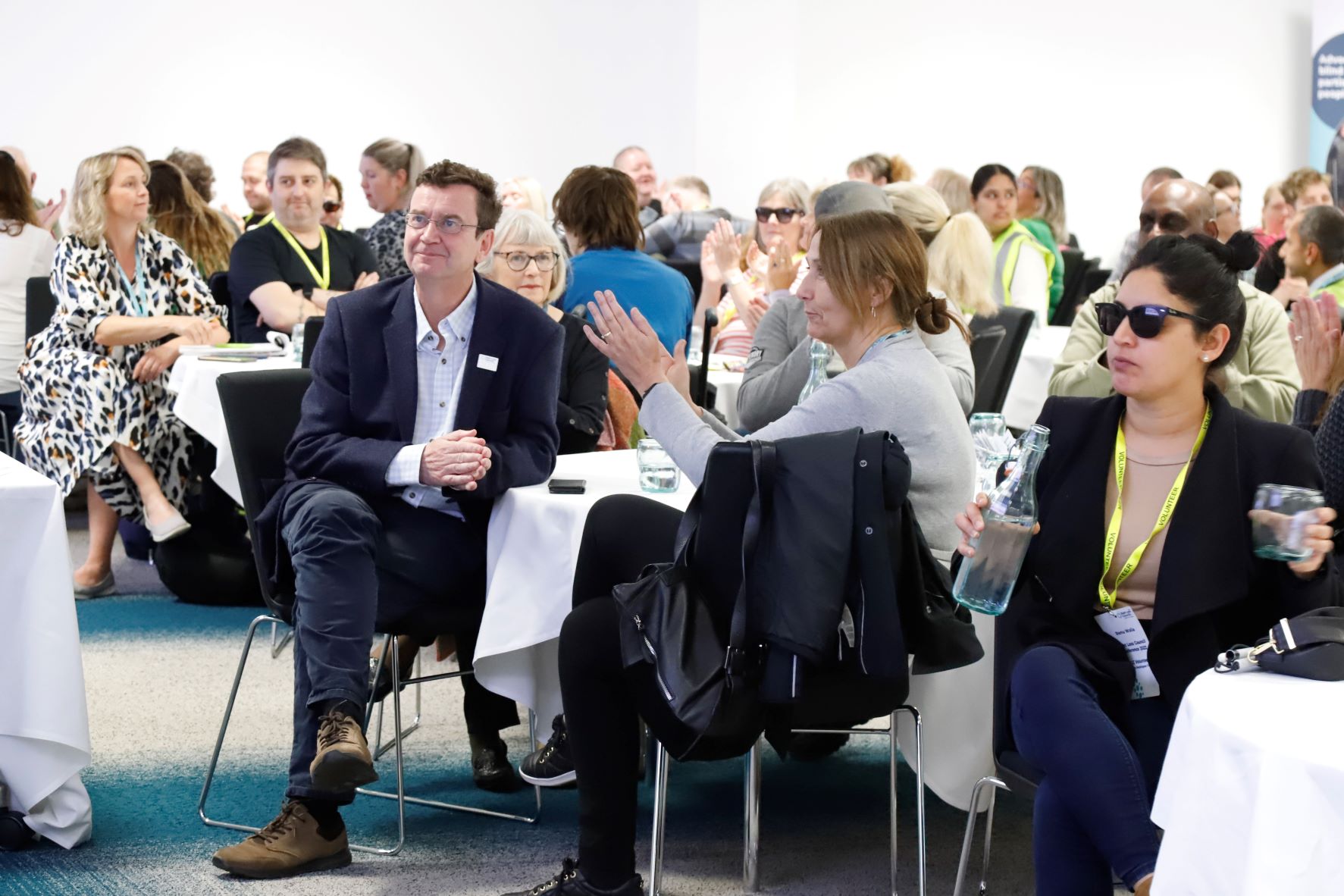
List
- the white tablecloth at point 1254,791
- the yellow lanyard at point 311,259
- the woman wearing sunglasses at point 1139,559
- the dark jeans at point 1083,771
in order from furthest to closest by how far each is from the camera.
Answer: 1. the yellow lanyard at point 311,259
2. the woman wearing sunglasses at point 1139,559
3. the dark jeans at point 1083,771
4. the white tablecloth at point 1254,791

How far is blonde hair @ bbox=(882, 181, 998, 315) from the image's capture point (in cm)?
465

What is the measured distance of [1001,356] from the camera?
15.4 feet

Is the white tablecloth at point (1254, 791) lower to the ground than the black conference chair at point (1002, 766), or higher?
higher

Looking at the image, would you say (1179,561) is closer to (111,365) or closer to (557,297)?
(557,297)

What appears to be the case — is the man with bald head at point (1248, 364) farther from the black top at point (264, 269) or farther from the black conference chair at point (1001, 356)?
the black top at point (264, 269)

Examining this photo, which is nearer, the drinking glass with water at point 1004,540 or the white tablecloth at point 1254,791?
the white tablecloth at point 1254,791

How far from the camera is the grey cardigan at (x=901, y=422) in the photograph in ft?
8.39

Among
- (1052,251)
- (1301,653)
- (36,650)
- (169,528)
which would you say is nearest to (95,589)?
(169,528)

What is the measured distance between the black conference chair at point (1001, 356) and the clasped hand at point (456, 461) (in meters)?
2.14

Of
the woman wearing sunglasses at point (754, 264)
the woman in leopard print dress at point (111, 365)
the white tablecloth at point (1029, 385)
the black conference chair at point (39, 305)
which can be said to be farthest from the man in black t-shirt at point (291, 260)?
the white tablecloth at point (1029, 385)

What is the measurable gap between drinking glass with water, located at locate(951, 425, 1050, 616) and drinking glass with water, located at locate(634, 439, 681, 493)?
2.38 ft

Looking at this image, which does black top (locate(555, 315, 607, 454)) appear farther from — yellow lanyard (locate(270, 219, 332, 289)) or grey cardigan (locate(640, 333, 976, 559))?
yellow lanyard (locate(270, 219, 332, 289))

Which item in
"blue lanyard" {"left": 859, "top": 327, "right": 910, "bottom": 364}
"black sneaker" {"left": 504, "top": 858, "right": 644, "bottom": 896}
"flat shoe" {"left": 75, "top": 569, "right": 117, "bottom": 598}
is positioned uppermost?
"blue lanyard" {"left": 859, "top": 327, "right": 910, "bottom": 364}

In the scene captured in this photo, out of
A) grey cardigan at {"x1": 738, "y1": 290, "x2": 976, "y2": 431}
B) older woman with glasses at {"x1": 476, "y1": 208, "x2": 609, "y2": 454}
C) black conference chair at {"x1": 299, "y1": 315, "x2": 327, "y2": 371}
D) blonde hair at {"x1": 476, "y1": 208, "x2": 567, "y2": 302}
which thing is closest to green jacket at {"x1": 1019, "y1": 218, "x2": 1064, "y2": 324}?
grey cardigan at {"x1": 738, "y1": 290, "x2": 976, "y2": 431}
